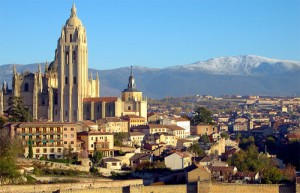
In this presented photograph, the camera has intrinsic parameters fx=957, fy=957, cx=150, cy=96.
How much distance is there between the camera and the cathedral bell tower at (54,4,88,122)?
6397 centimetres

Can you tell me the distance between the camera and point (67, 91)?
64188 millimetres

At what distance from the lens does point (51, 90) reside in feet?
211

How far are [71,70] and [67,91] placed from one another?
4.75ft

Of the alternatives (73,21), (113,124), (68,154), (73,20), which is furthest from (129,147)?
(73,20)

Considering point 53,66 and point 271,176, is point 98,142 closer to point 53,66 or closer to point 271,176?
point 271,176

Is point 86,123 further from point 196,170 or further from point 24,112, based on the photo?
point 196,170

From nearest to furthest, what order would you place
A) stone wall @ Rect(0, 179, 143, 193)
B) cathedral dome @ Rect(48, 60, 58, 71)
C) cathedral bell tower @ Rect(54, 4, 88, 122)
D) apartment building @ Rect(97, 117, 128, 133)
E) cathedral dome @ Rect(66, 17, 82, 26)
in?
stone wall @ Rect(0, 179, 143, 193), apartment building @ Rect(97, 117, 128, 133), cathedral bell tower @ Rect(54, 4, 88, 122), cathedral dome @ Rect(66, 17, 82, 26), cathedral dome @ Rect(48, 60, 58, 71)

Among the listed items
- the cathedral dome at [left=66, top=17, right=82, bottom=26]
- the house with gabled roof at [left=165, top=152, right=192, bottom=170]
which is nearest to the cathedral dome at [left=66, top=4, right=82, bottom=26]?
the cathedral dome at [left=66, top=17, right=82, bottom=26]

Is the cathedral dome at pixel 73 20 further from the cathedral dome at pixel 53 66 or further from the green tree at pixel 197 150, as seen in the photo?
the green tree at pixel 197 150

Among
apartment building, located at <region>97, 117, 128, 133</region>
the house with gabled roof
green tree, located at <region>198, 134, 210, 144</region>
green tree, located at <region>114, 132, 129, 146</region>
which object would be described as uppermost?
apartment building, located at <region>97, 117, 128, 133</region>

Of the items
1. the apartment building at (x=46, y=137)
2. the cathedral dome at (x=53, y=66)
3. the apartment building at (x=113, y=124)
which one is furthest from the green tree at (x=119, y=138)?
the cathedral dome at (x=53, y=66)

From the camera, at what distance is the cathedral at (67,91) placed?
6381 centimetres

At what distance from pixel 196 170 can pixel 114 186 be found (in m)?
3.47

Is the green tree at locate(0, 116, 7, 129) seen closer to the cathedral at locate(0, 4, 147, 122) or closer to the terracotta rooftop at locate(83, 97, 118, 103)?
the cathedral at locate(0, 4, 147, 122)
